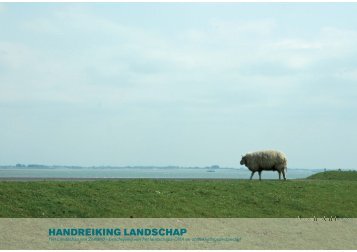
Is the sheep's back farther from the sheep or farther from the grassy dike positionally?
the grassy dike

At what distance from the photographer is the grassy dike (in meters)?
27.5

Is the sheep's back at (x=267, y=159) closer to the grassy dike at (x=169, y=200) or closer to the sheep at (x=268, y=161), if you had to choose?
the sheep at (x=268, y=161)

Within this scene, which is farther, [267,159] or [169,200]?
[267,159]

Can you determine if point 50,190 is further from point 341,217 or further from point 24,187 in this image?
point 341,217

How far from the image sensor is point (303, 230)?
27766 millimetres

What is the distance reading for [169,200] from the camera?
2988 centimetres

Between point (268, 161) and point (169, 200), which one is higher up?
point (268, 161)

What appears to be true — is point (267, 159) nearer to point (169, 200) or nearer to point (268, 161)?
point (268, 161)

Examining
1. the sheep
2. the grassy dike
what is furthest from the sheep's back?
the grassy dike

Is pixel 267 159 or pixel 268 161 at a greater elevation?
pixel 267 159

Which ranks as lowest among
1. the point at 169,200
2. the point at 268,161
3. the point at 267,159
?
the point at 169,200

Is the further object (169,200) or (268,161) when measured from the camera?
(268,161)

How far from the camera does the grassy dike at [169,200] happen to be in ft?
90.2

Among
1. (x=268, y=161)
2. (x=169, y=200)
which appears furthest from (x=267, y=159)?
(x=169, y=200)
